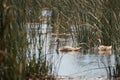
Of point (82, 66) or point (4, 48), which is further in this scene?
point (82, 66)

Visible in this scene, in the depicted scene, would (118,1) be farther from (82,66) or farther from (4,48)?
(4,48)

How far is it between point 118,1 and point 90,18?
2287mm

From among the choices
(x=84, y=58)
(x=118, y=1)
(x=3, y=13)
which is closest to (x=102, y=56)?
(x=84, y=58)

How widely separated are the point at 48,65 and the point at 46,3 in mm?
1544

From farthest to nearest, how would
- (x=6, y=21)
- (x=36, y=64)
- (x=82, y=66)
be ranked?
1. (x=82, y=66)
2. (x=36, y=64)
3. (x=6, y=21)

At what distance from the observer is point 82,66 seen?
8211mm

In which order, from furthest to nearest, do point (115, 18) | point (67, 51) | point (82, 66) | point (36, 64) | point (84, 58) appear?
point (67, 51), point (84, 58), point (82, 66), point (115, 18), point (36, 64)

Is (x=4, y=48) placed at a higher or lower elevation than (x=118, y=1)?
lower

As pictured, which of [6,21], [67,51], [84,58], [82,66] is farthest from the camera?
[67,51]

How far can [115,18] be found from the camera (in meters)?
7.68

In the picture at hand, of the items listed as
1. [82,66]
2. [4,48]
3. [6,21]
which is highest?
[6,21]

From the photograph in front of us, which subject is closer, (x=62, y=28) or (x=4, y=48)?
(x=4, y=48)

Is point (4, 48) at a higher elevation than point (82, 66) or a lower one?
higher

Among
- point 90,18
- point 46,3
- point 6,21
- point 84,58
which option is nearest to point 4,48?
point 6,21
